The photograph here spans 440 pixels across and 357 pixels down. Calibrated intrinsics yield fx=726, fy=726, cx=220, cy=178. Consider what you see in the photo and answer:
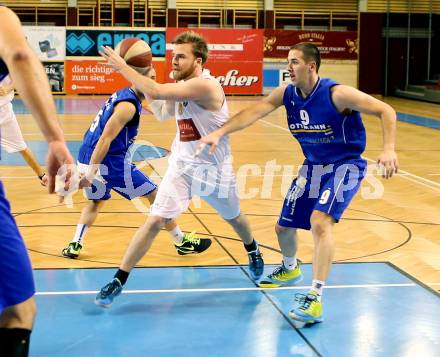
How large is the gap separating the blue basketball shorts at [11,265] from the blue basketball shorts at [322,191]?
2.60 m


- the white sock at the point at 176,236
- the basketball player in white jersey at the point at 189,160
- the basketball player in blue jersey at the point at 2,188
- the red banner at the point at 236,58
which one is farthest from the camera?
the red banner at the point at 236,58

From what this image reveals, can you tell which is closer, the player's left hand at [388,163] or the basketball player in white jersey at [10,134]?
the player's left hand at [388,163]

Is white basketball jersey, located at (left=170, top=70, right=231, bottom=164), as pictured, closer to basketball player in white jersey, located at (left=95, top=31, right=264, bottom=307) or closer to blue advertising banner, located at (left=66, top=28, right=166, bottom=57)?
basketball player in white jersey, located at (left=95, top=31, right=264, bottom=307)

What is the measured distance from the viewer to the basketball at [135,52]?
16.9ft

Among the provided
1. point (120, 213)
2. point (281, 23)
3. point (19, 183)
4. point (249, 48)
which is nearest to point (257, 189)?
point (120, 213)

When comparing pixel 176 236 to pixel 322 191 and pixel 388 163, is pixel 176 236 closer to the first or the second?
pixel 322 191

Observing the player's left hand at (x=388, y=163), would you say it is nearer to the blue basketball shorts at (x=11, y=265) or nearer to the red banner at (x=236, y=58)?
the blue basketball shorts at (x=11, y=265)

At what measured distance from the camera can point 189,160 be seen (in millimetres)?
5062

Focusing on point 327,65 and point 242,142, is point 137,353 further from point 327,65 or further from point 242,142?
point 327,65

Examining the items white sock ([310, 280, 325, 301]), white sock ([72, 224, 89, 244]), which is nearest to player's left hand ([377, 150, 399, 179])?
white sock ([310, 280, 325, 301])

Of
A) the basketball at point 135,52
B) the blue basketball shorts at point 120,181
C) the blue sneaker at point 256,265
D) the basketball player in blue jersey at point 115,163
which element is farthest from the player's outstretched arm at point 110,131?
the blue sneaker at point 256,265

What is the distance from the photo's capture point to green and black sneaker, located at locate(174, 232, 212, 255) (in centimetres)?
619

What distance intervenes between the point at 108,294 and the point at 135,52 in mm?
1714

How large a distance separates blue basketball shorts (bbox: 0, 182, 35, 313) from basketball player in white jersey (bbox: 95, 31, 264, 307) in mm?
2334
